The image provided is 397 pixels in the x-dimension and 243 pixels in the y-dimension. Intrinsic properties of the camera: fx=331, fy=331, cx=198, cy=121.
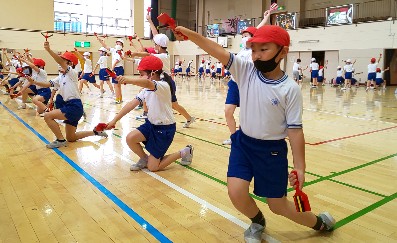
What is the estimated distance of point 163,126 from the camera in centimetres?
436

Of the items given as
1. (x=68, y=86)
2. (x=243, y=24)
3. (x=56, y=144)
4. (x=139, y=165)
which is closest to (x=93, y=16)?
→ (x=243, y=24)

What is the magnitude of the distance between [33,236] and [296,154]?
2149 mm

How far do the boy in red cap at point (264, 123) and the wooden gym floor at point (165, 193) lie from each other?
463mm

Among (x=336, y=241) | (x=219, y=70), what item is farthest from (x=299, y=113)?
(x=219, y=70)

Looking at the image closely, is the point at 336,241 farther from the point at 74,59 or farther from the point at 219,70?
the point at 219,70

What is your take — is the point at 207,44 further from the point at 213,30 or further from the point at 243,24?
the point at 213,30

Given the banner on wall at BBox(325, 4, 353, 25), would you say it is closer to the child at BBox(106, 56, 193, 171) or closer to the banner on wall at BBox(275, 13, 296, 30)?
the banner on wall at BBox(275, 13, 296, 30)

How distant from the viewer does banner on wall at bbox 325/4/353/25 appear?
75.1 feet

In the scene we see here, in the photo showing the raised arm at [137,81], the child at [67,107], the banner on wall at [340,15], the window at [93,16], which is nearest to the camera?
the raised arm at [137,81]

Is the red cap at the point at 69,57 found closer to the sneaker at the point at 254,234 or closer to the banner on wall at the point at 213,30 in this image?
the sneaker at the point at 254,234

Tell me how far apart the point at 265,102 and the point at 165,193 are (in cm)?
177

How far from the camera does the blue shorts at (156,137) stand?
4309 millimetres

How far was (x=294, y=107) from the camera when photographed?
2316mm

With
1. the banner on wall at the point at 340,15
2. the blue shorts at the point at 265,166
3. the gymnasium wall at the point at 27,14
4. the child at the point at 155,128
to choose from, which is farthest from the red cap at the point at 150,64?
the gymnasium wall at the point at 27,14
